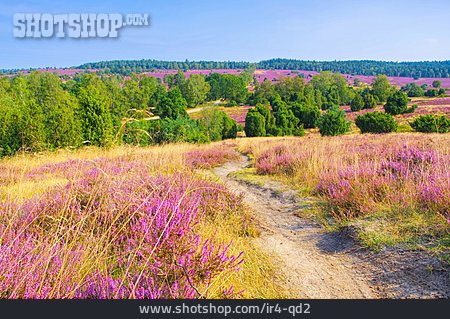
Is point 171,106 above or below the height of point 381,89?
below

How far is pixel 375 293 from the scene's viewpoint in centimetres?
324

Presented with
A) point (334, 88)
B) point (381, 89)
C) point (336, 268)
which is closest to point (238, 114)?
point (334, 88)

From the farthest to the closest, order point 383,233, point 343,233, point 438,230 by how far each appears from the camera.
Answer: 1. point 343,233
2. point 383,233
3. point 438,230

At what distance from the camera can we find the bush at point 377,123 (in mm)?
42531

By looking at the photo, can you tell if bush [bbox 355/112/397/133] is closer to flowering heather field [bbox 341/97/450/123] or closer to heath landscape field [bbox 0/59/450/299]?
flowering heather field [bbox 341/97/450/123]

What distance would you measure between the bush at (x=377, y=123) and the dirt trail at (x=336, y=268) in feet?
143

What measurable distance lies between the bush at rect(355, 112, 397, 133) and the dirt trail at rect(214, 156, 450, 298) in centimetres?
4348

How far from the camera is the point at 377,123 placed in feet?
144

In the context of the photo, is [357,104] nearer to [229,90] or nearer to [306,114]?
[306,114]

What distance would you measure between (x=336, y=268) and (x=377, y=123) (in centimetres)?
4598

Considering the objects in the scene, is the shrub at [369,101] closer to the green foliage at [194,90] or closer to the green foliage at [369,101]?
the green foliage at [369,101]
